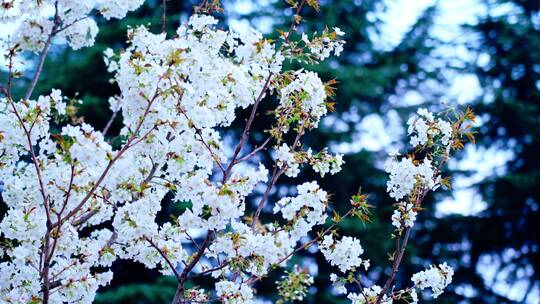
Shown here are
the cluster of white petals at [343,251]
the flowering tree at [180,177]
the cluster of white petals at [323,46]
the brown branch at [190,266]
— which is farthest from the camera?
the cluster of white petals at [323,46]

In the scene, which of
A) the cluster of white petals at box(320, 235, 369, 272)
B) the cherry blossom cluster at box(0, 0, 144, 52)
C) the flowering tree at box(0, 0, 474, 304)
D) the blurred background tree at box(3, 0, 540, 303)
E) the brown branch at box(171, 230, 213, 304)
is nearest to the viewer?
the flowering tree at box(0, 0, 474, 304)

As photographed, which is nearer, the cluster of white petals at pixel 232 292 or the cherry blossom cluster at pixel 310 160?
the cluster of white petals at pixel 232 292

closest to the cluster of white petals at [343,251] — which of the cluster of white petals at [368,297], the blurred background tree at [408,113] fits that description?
the cluster of white petals at [368,297]

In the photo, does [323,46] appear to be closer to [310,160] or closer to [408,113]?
[310,160]

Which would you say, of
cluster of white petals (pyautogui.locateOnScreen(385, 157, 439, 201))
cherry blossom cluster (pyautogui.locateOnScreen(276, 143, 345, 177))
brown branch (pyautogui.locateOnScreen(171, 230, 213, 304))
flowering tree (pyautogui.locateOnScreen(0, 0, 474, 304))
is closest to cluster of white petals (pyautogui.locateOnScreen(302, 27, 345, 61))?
flowering tree (pyautogui.locateOnScreen(0, 0, 474, 304))

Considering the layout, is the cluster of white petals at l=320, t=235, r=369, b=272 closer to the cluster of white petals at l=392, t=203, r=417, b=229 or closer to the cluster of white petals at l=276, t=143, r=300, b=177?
the cluster of white petals at l=392, t=203, r=417, b=229

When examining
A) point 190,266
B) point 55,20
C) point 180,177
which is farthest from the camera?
point 55,20

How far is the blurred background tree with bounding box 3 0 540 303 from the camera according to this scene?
8.62 metres

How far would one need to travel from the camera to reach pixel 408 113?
30.2 ft

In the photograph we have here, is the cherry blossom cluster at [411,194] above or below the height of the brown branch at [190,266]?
above

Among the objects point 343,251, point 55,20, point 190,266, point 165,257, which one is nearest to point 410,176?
point 343,251

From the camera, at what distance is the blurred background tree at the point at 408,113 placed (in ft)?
28.3

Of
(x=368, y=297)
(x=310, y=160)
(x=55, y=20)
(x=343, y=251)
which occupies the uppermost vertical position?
(x=55, y=20)

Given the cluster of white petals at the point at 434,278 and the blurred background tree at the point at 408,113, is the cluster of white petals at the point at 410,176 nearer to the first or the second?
the cluster of white petals at the point at 434,278
